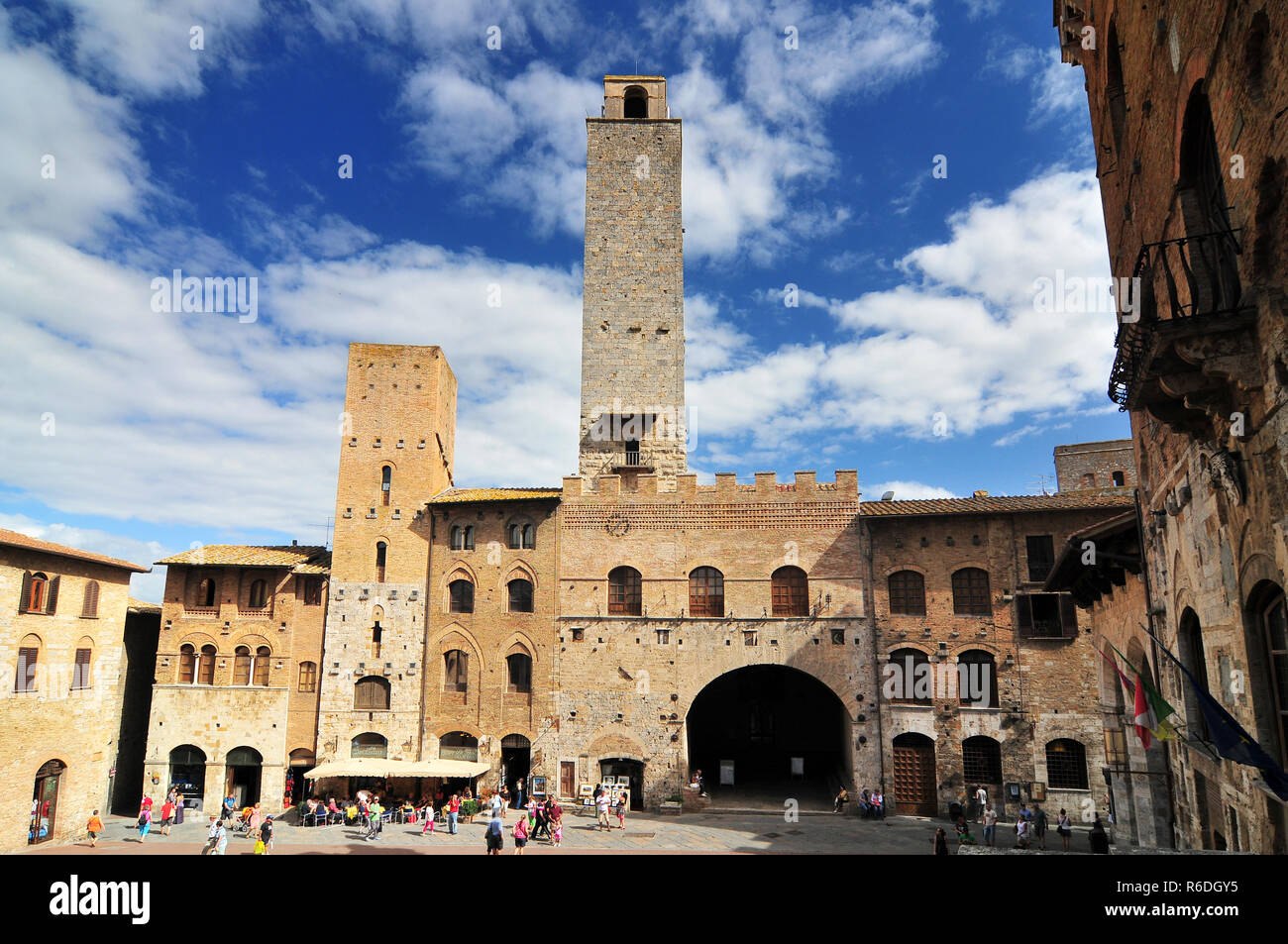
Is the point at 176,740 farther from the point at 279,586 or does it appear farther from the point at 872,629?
the point at 872,629

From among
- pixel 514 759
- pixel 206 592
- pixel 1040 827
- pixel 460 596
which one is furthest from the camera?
pixel 206 592

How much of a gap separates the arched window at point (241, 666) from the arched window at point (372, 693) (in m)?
4.52

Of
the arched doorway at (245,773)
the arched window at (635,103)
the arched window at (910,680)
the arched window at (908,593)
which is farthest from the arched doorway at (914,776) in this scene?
the arched window at (635,103)

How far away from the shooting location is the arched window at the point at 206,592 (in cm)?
3002

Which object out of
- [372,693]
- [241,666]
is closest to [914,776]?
[372,693]

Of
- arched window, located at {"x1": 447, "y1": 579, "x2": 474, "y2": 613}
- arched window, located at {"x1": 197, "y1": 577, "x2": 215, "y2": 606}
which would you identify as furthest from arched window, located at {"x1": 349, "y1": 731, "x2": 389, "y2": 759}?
arched window, located at {"x1": 197, "y1": 577, "x2": 215, "y2": 606}

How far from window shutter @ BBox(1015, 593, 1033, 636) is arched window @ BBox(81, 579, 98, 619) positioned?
1293 inches

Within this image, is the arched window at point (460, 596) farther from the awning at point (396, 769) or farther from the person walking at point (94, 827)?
the person walking at point (94, 827)

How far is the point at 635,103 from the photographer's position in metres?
36.5

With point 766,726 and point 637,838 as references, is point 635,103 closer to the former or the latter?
point 766,726

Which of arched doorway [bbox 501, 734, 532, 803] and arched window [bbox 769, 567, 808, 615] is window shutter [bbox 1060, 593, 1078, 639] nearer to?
arched window [bbox 769, 567, 808, 615]

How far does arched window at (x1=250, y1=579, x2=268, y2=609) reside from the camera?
1176 inches

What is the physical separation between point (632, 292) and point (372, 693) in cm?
2000
